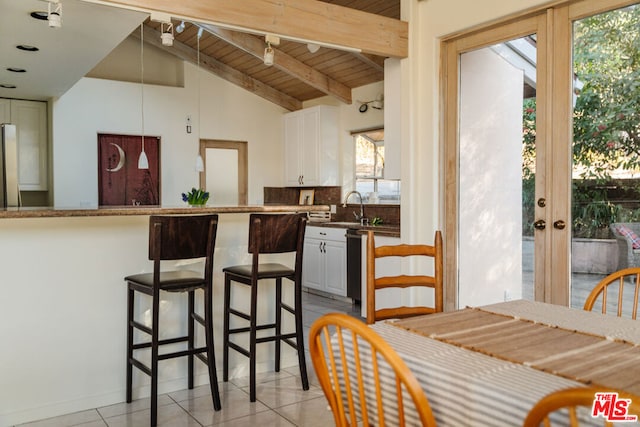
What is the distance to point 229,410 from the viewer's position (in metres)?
3.08

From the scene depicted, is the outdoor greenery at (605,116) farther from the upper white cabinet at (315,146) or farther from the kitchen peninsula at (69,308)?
the upper white cabinet at (315,146)

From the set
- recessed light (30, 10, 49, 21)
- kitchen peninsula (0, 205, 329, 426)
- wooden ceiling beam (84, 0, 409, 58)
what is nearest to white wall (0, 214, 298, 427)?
kitchen peninsula (0, 205, 329, 426)

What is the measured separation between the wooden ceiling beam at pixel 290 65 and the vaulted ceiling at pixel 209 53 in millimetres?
12

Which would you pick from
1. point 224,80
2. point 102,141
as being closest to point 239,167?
point 224,80

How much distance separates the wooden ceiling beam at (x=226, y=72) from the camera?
7.27m

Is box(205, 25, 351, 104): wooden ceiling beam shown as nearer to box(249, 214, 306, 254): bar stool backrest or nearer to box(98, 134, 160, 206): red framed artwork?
box(98, 134, 160, 206): red framed artwork

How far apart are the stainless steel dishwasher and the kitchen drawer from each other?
0.54ft

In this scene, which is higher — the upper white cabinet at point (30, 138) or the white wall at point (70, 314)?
the upper white cabinet at point (30, 138)

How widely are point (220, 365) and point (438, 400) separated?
8.44 feet

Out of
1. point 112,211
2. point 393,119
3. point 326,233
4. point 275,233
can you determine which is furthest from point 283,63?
point 112,211

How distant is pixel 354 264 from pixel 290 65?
2.61 m

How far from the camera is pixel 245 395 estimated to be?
3326 mm

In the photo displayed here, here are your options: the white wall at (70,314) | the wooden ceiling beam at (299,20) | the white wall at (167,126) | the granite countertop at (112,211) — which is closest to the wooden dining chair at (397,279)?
the granite countertop at (112,211)

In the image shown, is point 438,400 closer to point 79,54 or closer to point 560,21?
point 560,21
